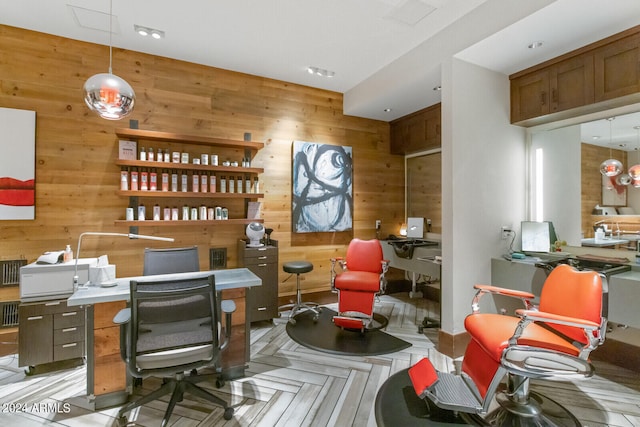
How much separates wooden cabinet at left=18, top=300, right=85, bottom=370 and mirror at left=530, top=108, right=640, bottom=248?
489 centimetres

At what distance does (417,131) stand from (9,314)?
5.50 metres

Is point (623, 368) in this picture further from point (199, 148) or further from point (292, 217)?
point (199, 148)

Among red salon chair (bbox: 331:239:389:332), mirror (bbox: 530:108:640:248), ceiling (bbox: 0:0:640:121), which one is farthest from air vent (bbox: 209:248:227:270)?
mirror (bbox: 530:108:640:248)

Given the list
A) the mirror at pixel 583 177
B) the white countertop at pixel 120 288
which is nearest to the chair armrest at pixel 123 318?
the white countertop at pixel 120 288

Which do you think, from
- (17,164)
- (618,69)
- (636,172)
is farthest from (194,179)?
(636,172)

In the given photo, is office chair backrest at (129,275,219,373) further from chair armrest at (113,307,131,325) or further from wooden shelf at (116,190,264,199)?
wooden shelf at (116,190,264,199)

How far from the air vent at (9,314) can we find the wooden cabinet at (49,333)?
0.68m

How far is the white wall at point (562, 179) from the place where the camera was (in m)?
3.37

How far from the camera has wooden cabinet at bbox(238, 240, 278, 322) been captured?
3910 mm

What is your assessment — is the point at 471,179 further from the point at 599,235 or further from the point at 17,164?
the point at 17,164

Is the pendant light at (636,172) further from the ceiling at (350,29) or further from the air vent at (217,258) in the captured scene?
the air vent at (217,258)

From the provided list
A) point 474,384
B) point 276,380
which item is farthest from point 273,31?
point 474,384

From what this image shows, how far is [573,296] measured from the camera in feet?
7.06

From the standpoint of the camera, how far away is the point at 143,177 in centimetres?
362
